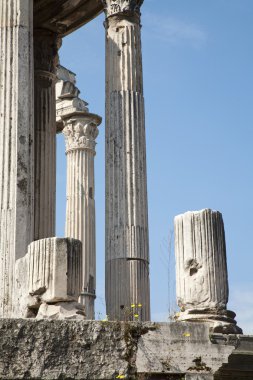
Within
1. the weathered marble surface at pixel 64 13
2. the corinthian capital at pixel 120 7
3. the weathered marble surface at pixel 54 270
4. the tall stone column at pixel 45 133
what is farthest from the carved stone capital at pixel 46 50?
the weathered marble surface at pixel 54 270

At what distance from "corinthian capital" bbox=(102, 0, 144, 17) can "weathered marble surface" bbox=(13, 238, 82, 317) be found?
10.6m

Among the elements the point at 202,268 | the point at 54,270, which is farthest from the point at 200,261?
the point at 54,270

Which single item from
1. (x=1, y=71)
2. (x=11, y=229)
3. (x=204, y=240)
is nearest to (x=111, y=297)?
(x=11, y=229)

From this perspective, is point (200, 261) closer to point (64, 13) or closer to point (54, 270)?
point (54, 270)

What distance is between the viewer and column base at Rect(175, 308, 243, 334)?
1429 centimetres

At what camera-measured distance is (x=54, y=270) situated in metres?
15.1

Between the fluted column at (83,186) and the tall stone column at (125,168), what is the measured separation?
16.9 feet

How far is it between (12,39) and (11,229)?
4731mm

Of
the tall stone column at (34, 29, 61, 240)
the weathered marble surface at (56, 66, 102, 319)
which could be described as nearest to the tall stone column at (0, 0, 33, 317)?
the tall stone column at (34, 29, 61, 240)

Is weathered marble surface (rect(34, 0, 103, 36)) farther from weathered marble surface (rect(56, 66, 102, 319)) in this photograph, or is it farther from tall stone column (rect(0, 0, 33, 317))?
tall stone column (rect(0, 0, 33, 317))

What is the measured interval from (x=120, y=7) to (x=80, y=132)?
652cm

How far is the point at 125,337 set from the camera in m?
13.5

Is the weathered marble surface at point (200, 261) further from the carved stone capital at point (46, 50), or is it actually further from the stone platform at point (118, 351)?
the carved stone capital at point (46, 50)

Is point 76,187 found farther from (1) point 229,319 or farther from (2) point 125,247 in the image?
(1) point 229,319
